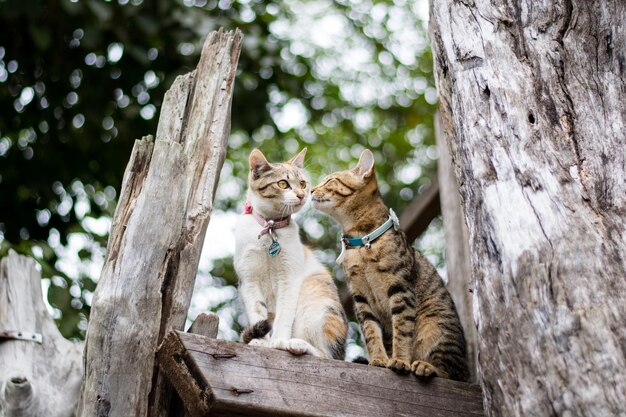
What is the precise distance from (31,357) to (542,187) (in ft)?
10.00

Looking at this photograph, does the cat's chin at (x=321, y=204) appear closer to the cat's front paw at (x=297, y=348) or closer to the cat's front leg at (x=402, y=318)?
the cat's front leg at (x=402, y=318)

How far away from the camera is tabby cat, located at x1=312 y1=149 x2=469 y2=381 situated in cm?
369

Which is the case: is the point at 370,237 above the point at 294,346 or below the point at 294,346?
above

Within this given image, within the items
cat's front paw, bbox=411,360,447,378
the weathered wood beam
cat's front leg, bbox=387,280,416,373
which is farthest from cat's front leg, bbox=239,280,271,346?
cat's front paw, bbox=411,360,447,378

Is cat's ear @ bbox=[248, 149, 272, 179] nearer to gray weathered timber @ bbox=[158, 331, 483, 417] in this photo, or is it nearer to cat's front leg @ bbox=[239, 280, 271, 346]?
cat's front leg @ bbox=[239, 280, 271, 346]

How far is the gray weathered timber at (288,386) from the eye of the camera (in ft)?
9.52

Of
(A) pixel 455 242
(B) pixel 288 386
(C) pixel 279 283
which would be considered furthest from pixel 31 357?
(A) pixel 455 242

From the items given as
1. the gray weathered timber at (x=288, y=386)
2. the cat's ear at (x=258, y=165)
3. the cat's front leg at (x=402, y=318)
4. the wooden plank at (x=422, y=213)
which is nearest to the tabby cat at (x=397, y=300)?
the cat's front leg at (x=402, y=318)

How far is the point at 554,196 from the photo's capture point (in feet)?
8.90

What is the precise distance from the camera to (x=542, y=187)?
274 centimetres

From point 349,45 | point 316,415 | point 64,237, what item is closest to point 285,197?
point 316,415

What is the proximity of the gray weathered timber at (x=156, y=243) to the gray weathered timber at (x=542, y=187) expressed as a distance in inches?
47.3

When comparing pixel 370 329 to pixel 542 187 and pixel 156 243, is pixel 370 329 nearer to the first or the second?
pixel 156 243

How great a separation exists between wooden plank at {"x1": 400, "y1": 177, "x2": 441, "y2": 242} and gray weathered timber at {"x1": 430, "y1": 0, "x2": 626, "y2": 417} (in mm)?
2318
